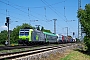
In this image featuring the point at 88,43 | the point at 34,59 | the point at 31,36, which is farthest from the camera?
the point at 31,36

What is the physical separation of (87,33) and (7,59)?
25.2 meters

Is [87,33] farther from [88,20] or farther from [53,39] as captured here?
[53,39]

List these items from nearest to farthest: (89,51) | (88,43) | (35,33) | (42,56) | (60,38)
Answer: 1. (42,56)
2. (88,43)
3. (89,51)
4. (35,33)
5. (60,38)

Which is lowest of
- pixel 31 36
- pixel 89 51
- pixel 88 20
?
pixel 89 51

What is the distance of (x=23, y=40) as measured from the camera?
3897 cm

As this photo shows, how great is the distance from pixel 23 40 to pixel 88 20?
1233 centimetres

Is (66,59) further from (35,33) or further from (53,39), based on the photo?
(53,39)

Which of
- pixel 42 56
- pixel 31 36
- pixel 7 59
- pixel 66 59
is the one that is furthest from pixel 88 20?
pixel 7 59

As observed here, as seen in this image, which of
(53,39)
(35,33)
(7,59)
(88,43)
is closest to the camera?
(7,59)

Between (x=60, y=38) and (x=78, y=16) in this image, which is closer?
(x=78, y=16)

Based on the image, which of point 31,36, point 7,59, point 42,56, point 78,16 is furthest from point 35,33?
point 7,59

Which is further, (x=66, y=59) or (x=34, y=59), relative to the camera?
(x=66, y=59)

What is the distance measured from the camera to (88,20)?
35438 millimetres

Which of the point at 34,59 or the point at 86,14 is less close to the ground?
the point at 86,14
